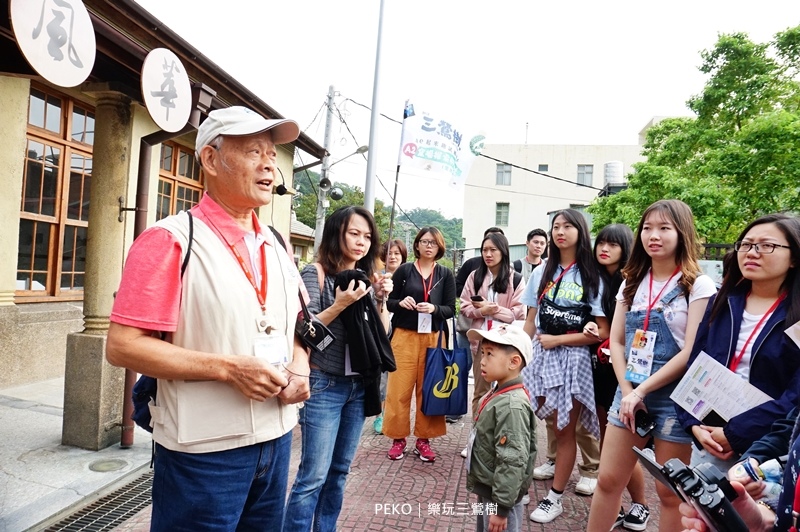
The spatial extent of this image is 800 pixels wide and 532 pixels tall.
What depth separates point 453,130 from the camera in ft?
18.1

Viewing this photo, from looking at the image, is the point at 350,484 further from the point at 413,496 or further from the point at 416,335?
the point at 416,335

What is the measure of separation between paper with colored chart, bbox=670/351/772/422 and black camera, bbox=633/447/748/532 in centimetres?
68

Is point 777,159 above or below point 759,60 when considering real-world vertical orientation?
below

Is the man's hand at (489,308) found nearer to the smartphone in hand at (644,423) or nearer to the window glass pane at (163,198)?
the smartphone in hand at (644,423)

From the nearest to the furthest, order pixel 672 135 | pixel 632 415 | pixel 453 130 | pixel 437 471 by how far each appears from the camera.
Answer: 1. pixel 632 415
2. pixel 437 471
3. pixel 453 130
4. pixel 672 135

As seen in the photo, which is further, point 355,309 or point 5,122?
point 5,122

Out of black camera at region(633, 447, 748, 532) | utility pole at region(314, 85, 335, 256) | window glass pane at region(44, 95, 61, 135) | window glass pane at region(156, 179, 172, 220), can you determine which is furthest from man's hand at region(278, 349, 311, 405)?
utility pole at region(314, 85, 335, 256)

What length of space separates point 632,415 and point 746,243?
991mm

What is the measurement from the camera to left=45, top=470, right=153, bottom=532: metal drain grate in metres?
2.92

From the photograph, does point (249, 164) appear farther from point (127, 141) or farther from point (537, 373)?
point (127, 141)

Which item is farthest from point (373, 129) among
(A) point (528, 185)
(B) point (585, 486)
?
(A) point (528, 185)

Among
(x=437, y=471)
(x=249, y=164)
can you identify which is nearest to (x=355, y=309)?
(x=249, y=164)

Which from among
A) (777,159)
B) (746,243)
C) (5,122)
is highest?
(777,159)

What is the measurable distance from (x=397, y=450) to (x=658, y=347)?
8.18 feet
